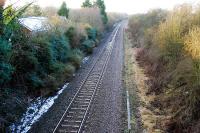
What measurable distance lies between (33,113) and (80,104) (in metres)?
2.90

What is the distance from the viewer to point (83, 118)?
1659cm

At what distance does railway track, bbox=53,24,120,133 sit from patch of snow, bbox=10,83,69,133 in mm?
1446

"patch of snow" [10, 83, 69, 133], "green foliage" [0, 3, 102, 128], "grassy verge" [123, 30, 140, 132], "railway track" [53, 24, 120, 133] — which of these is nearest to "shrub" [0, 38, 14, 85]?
"green foliage" [0, 3, 102, 128]

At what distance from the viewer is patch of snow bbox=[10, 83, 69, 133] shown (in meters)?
15.8

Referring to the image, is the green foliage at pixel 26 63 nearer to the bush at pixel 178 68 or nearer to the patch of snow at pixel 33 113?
the patch of snow at pixel 33 113

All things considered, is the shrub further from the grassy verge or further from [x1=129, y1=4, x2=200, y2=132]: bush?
[x1=129, y1=4, x2=200, y2=132]: bush

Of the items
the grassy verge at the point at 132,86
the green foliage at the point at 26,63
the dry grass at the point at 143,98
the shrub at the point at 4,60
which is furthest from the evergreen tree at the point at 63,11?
the shrub at the point at 4,60

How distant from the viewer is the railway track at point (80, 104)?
50.9ft

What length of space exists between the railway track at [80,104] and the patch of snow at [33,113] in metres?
1.45

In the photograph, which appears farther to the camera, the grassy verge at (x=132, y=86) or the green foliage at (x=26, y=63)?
the grassy verge at (x=132, y=86)

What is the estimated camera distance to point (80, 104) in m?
19.2

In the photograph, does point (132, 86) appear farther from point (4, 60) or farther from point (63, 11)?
point (63, 11)

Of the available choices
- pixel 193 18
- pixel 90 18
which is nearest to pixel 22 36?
pixel 193 18

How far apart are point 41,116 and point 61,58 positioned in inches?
471
